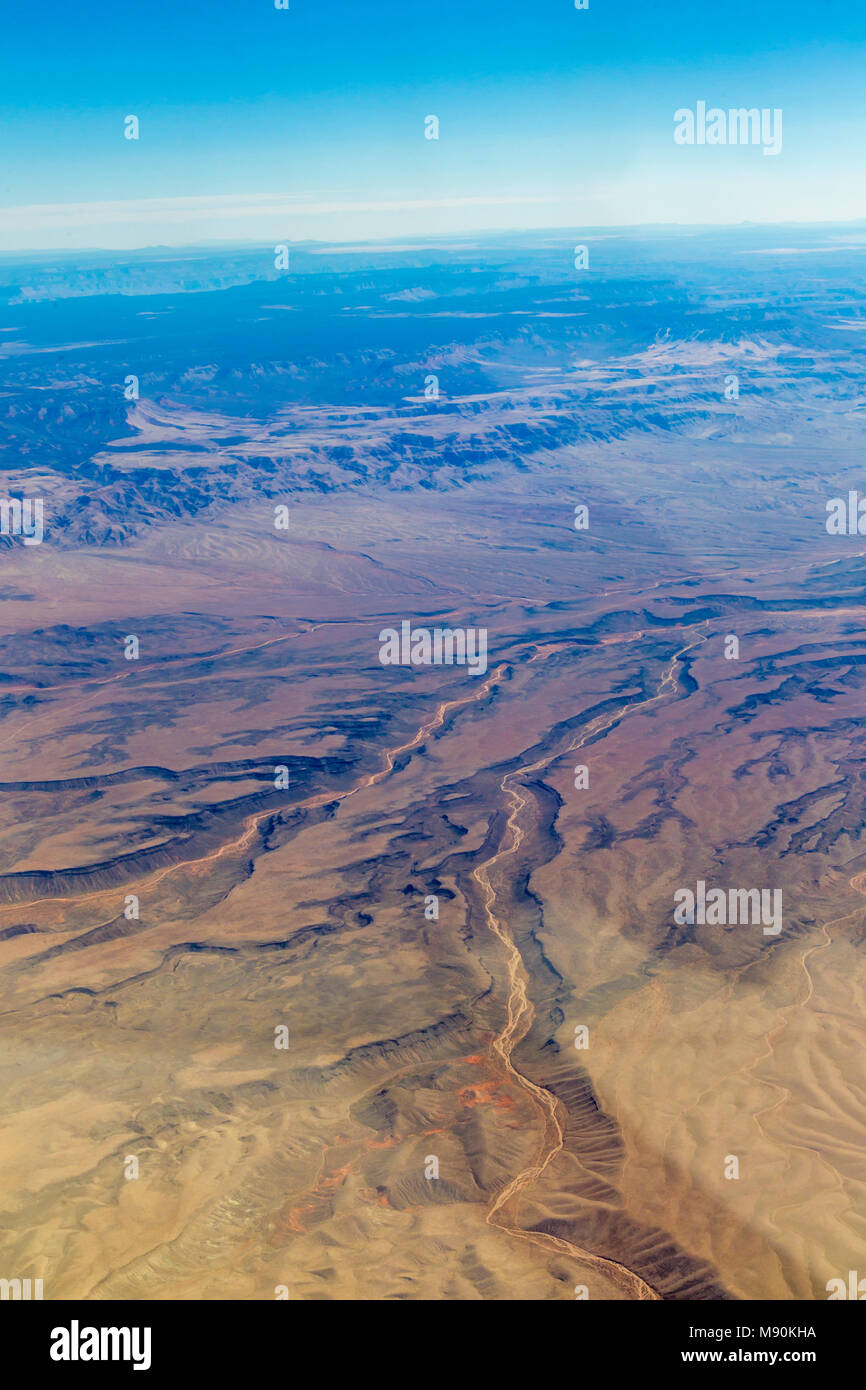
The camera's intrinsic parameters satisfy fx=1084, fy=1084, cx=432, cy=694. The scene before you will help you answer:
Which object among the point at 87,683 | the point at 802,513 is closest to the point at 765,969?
the point at 87,683

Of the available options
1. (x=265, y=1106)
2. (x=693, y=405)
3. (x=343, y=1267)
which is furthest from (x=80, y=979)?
(x=693, y=405)

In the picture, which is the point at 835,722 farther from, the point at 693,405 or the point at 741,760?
the point at 693,405

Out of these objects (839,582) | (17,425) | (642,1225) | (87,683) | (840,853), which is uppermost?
(17,425)

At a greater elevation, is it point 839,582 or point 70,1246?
point 839,582

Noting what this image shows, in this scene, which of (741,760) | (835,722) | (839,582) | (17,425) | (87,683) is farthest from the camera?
(17,425)

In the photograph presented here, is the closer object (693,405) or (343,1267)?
(343,1267)

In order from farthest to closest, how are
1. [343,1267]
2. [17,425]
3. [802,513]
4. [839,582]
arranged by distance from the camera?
[17,425] < [802,513] < [839,582] < [343,1267]
